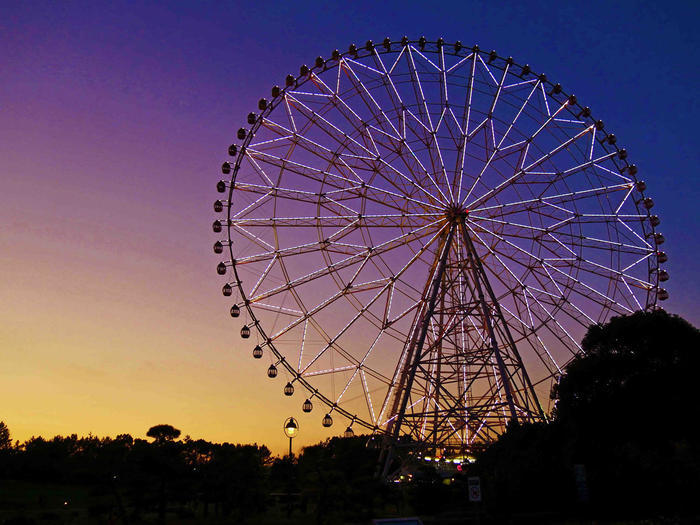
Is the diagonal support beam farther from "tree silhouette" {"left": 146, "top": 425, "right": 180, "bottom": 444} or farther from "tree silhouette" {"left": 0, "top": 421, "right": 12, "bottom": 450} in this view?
"tree silhouette" {"left": 0, "top": 421, "right": 12, "bottom": 450}

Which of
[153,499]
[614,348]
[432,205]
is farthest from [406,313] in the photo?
[153,499]

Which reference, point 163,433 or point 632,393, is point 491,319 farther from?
point 163,433

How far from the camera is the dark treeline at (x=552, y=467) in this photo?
22.7 m

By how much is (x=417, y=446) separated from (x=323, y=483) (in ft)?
24.1

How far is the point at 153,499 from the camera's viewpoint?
33156mm

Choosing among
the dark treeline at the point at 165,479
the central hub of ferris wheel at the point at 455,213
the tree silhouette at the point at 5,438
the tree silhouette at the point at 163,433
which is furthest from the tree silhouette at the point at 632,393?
the tree silhouette at the point at 5,438

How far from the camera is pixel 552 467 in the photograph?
80.4 feet

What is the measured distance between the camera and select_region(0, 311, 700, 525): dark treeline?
22.7 m

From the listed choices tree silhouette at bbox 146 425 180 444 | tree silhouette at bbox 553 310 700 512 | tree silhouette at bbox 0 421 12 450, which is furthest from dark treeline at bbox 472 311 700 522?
tree silhouette at bbox 0 421 12 450

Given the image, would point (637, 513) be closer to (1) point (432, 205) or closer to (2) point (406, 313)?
(2) point (406, 313)

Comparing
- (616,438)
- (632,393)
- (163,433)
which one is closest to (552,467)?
(616,438)

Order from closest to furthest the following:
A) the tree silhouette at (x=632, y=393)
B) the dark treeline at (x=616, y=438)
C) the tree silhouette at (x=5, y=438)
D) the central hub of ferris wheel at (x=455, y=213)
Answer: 1. the dark treeline at (x=616, y=438)
2. the tree silhouette at (x=632, y=393)
3. the central hub of ferris wheel at (x=455, y=213)
4. the tree silhouette at (x=5, y=438)

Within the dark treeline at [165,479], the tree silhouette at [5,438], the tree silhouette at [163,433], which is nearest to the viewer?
the dark treeline at [165,479]

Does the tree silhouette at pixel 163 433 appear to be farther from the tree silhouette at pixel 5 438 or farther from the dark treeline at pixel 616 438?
the tree silhouette at pixel 5 438
